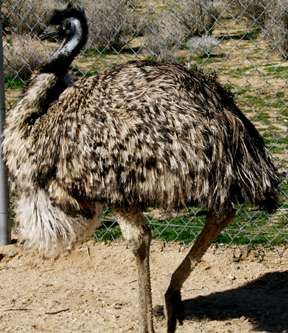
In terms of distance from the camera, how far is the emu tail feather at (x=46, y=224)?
134 inches

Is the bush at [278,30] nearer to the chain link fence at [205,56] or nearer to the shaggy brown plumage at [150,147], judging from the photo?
the chain link fence at [205,56]

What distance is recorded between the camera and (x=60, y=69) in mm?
3521

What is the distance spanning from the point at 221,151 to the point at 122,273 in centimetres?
144

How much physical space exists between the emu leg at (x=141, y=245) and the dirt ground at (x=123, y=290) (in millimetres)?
366

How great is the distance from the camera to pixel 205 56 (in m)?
8.45

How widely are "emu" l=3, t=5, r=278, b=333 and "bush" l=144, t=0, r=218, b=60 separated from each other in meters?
4.74

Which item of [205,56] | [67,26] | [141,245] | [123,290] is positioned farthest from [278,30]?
[141,245]

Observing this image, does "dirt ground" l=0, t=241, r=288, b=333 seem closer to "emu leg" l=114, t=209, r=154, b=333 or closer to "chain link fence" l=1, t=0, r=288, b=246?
"chain link fence" l=1, t=0, r=288, b=246

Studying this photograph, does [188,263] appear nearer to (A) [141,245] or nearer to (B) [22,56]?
(A) [141,245]

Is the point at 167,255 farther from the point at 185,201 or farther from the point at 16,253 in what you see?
the point at 185,201

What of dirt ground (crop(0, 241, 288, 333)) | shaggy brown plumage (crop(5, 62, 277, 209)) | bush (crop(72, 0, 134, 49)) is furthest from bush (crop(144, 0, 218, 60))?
shaggy brown plumage (crop(5, 62, 277, 209))

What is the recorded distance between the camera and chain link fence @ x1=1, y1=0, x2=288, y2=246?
4.79 m

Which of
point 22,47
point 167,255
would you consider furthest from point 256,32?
point 167,255

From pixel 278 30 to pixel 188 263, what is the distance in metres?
4.48
